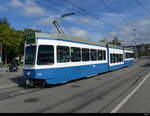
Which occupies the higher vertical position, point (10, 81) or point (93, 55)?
point (93, 55)

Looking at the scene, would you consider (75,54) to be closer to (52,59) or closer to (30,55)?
(52,59)

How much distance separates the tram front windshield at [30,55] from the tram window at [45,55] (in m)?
0.40

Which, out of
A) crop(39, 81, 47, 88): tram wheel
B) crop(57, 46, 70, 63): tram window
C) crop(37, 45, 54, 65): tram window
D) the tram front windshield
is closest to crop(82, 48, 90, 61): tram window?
crop(57, 46, 70, 63): tram window

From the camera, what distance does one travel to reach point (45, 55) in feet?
34.7

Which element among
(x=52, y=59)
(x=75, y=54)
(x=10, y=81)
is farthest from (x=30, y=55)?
(x=10, y=81)

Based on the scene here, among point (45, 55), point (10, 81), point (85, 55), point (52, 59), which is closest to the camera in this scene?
point (45, 55)

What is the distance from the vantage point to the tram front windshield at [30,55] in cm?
1066

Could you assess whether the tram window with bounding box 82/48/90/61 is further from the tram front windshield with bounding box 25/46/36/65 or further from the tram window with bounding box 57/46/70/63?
the tram front windshield with bounding box 25/46/36/65

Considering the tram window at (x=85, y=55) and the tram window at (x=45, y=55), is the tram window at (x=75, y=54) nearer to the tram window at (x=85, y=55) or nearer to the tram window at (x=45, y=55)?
the tram window at (x=85, y=55)

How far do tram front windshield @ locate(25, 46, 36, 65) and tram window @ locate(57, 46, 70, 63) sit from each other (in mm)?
1456

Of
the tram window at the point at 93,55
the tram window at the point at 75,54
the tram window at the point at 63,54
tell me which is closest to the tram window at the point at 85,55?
the tram window at the point at 75,54

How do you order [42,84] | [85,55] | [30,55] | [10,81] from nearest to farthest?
[30,55] → [42,84] → [10,81] → [85,55]

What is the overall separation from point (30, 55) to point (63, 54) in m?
2.00

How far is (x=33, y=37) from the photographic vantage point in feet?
35.1
